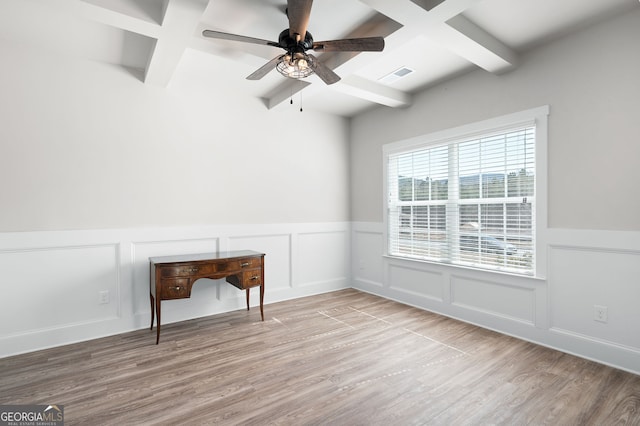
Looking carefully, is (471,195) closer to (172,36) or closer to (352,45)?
(352,45)

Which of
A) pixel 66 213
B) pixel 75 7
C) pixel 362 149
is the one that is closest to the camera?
pixel 75 7

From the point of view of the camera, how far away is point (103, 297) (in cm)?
318

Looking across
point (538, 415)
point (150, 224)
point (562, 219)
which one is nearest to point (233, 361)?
point (150, 224)

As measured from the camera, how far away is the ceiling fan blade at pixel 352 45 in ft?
6.73

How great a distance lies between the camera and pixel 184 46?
2.60 metres

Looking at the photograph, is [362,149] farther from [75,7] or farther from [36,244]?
[36,244]

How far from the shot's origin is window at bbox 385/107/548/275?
3.04 m

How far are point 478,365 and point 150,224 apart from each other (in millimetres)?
3420

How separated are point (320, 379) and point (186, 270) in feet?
5.44

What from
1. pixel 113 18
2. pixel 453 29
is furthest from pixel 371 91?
pixel 113 18

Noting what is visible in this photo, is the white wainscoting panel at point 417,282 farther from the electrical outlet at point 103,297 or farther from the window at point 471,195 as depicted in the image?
the electrical outlet at point 103,297

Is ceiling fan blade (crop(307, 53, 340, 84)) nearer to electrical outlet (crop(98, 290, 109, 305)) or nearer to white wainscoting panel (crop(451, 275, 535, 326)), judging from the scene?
white wainscoting panel (crop(451, 275, 535, 326))

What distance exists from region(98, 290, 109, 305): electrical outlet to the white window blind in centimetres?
341

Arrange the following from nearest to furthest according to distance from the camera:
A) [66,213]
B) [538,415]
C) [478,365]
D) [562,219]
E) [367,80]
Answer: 1. [538,415]
2. [478,365]
3. [562,219]
4. [66,213]
5. [367,80]
